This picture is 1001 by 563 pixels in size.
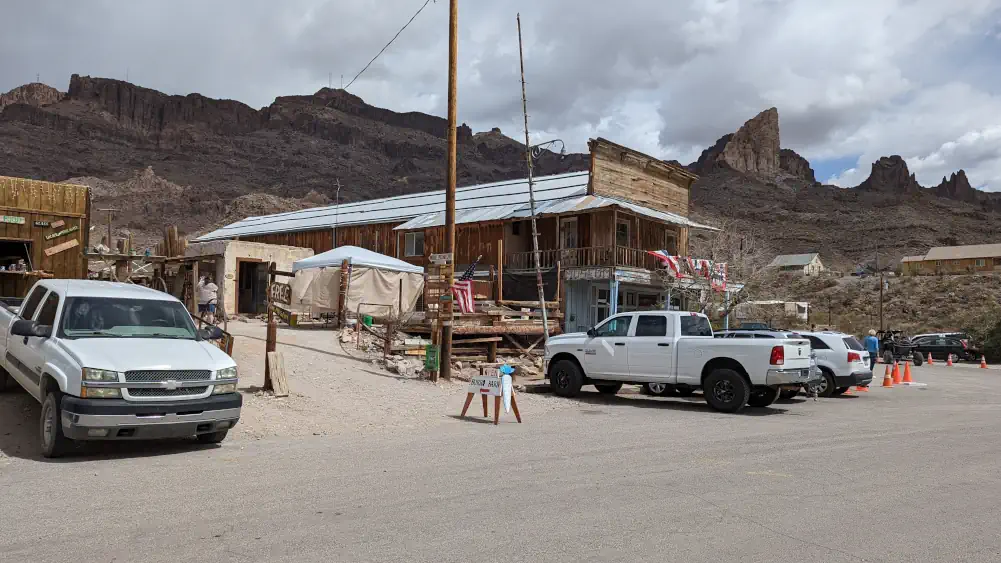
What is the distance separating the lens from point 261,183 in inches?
4478

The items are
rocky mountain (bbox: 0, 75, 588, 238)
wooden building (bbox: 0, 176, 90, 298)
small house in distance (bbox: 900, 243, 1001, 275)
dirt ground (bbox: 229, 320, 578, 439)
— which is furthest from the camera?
rocky mountain (bbox: 0, 75, 588, 238)

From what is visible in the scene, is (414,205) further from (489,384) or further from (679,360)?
(489,384)

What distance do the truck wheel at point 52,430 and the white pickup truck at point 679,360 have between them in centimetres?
924

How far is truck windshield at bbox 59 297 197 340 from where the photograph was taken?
26.6ft

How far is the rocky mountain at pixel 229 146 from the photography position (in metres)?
108

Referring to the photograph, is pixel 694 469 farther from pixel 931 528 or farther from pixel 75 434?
pixel 75 434

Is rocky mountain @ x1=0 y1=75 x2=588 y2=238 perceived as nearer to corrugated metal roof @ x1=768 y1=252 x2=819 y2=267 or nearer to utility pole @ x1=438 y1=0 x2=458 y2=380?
corrugated metal roof @ x1=768 y1=252 x2=819 y2=267

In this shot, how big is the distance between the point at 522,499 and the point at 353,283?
18.6m

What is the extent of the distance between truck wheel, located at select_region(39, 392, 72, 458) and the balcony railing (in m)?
20.4

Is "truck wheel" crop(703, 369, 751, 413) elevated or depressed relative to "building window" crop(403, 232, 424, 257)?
depressed

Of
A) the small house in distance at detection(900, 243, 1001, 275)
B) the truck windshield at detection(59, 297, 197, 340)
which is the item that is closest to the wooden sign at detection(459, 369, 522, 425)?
the truck windshield at detection(59, 297, 197, 340)

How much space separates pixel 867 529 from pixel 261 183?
117m

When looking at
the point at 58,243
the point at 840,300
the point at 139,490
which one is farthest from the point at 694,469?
the point at 840,300

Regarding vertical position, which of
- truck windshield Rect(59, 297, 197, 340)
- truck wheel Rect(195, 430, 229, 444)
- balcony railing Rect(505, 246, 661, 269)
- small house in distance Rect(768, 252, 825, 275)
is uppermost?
small house in distance Rect(768, 252, 825, 275)
